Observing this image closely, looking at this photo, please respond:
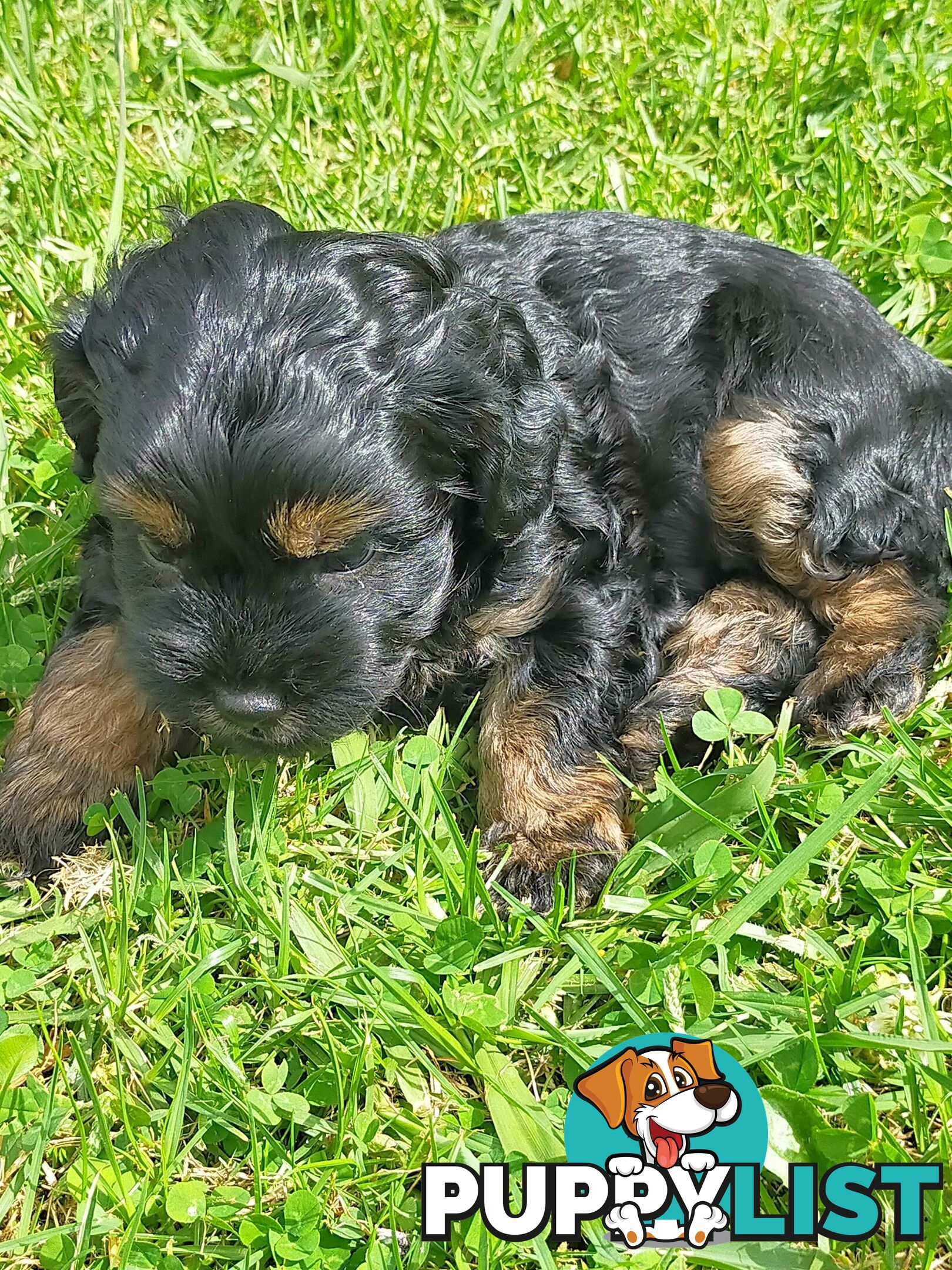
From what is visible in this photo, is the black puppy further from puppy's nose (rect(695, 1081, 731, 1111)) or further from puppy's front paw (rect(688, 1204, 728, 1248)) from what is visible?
puppy's front paw (rect(688, 1204, 728, 1248))

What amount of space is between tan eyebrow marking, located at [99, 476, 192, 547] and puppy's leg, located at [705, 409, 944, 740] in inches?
55.6

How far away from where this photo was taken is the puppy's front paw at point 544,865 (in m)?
2.31

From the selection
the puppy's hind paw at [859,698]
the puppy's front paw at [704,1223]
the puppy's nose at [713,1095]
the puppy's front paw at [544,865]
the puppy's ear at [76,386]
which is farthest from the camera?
the puppy's hind paw at [859,698]

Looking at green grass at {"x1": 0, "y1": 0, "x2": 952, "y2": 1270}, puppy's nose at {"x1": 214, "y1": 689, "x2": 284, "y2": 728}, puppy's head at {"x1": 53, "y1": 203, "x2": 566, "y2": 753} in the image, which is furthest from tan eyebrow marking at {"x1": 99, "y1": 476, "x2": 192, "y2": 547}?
green grass at {"x1": 0, "y1": 0, "x2": 952, "y2": 1270}

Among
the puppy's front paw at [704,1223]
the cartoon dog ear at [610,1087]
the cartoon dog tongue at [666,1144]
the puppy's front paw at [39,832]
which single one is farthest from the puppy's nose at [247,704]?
the puppy's front paw at [704,1223]

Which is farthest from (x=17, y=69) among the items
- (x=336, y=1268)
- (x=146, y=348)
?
(x=336, y=1268)

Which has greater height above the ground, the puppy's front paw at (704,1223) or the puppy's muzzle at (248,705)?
the puppy's muzzle at (248,705)

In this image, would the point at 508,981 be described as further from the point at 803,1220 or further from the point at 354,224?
the point at 354,224

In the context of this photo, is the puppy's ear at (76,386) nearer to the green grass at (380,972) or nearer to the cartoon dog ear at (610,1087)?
the green grass at (380,972)

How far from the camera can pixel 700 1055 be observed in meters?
1.95

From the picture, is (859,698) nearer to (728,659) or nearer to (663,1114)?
(728,659)

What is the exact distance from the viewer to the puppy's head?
6.03 ft

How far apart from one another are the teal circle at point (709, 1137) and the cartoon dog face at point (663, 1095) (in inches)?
0.4

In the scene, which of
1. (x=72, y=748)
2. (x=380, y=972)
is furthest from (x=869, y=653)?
(x=72, y=748)
